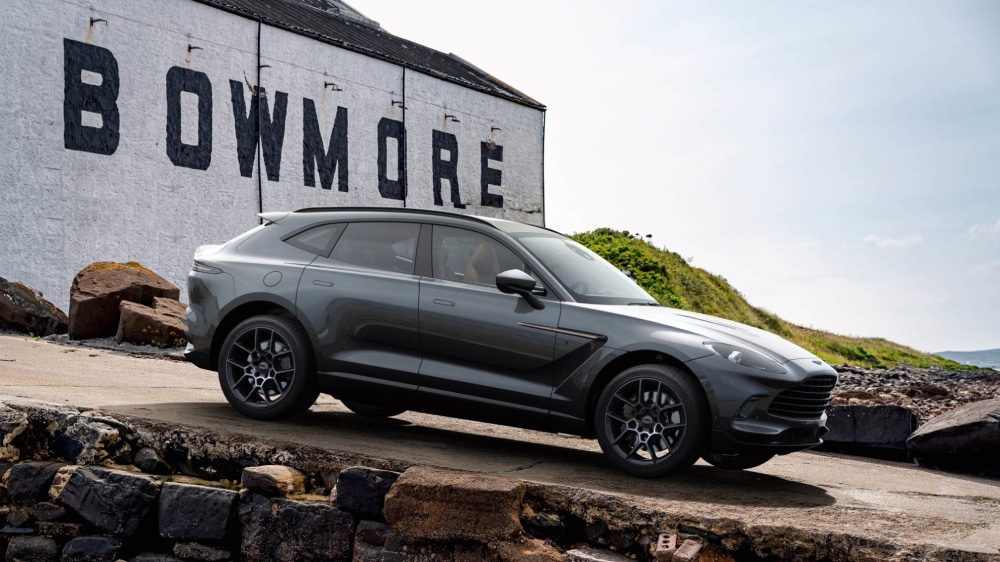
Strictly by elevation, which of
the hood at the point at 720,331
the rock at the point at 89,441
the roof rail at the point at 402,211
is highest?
the roof rail at the point at 402,211

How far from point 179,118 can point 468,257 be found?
1767 cm

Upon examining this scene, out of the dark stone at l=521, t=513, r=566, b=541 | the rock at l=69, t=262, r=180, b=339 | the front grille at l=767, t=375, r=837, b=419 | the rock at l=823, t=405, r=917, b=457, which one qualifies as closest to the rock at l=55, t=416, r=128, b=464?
the dark stone at l=521, t=513, r=566, b=541

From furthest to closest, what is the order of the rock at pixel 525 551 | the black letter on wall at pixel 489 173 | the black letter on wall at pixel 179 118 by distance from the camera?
the black letter on wall at pixel 489 173
the black letter on wall at pixel 179 118
the rock at pixel 525 551

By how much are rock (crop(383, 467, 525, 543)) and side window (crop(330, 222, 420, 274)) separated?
184 cm

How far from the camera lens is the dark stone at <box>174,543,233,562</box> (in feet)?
22.0

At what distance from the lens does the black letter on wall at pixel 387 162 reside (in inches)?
1117

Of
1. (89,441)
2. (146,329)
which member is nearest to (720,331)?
(89,441)

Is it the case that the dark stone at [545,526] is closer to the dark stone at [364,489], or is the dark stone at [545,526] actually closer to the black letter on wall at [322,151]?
the dark stone at [364,489]

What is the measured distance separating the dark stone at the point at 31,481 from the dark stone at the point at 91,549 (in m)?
0.47

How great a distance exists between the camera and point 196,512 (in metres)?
6.75

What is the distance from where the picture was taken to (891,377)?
805 inches

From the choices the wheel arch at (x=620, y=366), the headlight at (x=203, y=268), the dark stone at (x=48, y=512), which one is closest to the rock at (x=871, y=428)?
the wheel arch at (x=620, y=366)

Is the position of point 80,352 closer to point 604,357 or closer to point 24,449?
point 24,449

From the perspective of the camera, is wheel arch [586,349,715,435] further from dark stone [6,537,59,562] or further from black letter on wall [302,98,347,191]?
black letter on wall [302,98,347,191]
